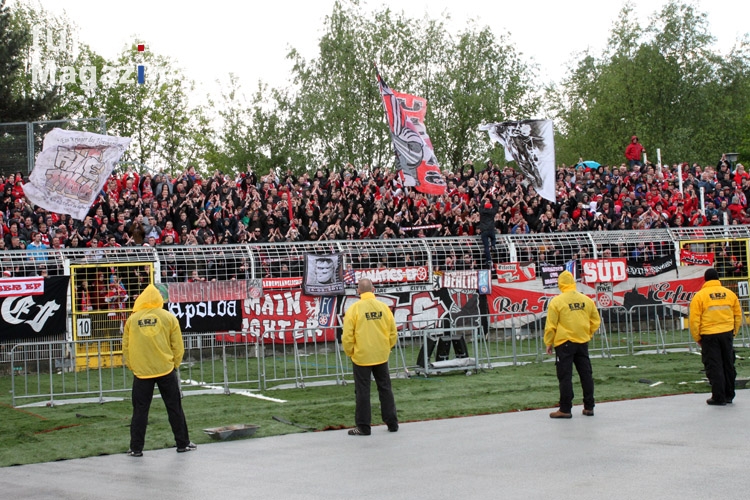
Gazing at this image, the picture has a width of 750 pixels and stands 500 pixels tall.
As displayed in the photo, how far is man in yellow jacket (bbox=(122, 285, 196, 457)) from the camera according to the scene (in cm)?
1038

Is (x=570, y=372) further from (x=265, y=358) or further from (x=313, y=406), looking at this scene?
(x=265, y=358)

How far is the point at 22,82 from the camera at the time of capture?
5644 cm

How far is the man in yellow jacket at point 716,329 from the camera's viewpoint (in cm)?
1267

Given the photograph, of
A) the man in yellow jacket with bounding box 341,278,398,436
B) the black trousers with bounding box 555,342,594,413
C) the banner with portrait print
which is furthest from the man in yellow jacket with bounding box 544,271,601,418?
the banner with portrait print

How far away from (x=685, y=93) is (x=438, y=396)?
4891 centimetres

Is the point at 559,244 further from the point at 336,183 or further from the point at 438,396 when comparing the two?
the point at 438,396

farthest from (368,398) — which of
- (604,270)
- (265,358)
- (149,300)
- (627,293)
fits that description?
(627,293)

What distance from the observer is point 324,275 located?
2172cm

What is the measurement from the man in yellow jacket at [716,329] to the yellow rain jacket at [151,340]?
6937 mm

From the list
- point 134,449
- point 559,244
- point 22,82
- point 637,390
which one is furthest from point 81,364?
point 22,82

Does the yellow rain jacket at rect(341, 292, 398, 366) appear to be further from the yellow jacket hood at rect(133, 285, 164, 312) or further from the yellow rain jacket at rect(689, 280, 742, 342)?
the yellow rain jacket at rect(689, 280, 742, 342)

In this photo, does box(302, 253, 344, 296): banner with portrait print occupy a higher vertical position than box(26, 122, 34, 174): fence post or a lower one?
lower

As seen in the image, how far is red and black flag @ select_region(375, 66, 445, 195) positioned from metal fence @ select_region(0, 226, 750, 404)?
1.52m

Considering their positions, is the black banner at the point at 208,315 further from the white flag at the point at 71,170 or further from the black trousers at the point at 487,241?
the black trousers at the point at 487,241
